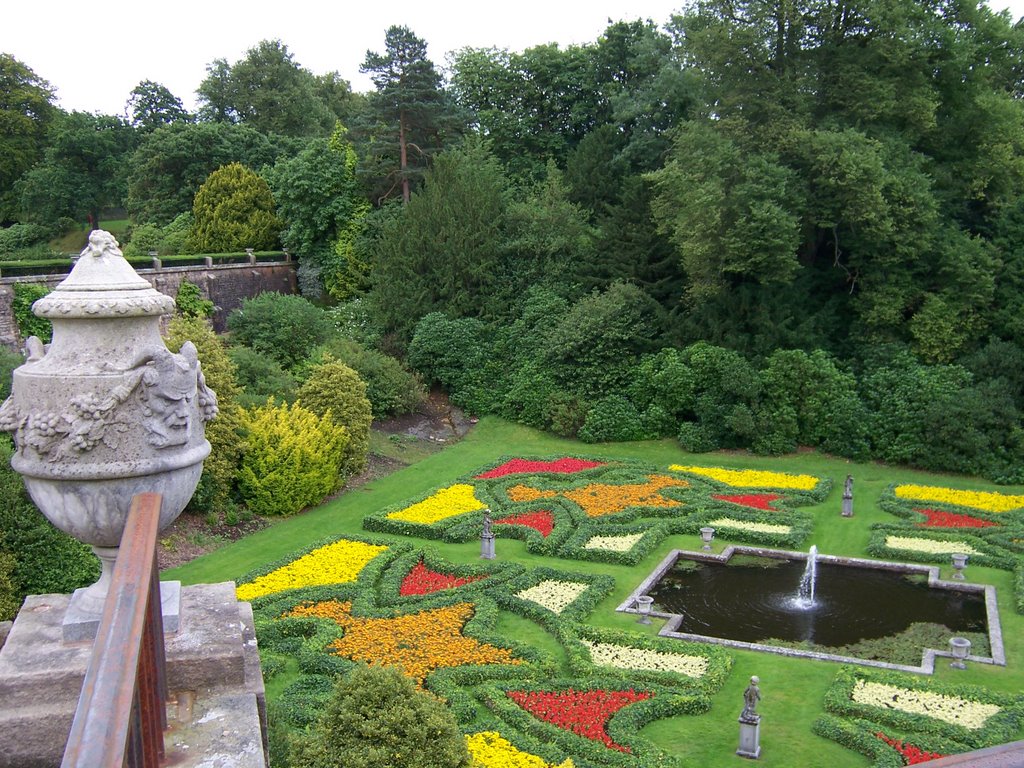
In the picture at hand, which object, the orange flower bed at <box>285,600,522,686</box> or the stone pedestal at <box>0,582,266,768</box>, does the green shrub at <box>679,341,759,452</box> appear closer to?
the orange flower bed at <box>285,600,522,686</box>

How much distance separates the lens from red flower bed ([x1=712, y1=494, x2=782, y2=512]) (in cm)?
1986

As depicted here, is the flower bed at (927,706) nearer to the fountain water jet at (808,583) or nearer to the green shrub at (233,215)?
the fountain water jet at (808,583)

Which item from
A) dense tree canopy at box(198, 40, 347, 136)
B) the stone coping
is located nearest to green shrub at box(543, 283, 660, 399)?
the stone coping

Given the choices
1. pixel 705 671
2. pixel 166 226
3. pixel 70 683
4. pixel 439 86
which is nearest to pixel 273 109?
pixel 166 226

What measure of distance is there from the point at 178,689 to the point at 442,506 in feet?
48.5

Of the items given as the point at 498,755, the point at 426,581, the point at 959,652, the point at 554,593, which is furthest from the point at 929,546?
the point at 498,755

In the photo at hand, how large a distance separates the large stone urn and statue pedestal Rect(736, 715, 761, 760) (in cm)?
715

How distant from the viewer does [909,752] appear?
33.2ft

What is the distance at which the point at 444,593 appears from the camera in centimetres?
1474

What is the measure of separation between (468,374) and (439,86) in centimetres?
1327

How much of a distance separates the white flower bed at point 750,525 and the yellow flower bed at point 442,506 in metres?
5.10

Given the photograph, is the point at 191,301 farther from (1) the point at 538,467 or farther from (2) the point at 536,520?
(2) the point at 536,520

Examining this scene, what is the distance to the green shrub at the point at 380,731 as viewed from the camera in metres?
7.27

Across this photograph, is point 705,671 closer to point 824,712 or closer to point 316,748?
point 824,712
